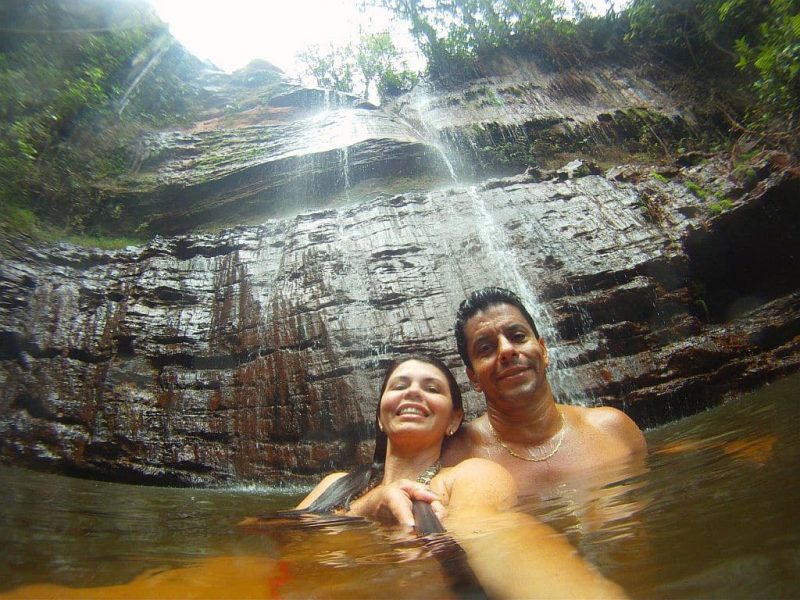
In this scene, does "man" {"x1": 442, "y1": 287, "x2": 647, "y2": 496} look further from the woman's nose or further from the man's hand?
the man's hand

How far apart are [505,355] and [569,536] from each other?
4.41 ft

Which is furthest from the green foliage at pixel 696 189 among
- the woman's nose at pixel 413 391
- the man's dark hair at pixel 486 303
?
the woman's nose at pixel 413 391

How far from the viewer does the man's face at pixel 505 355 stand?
2.70m

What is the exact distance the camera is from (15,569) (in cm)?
144

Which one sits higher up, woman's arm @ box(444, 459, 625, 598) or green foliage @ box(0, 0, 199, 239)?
green foliage @ box(0, 0, 199, 239)

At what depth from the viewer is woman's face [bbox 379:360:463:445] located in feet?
8.42

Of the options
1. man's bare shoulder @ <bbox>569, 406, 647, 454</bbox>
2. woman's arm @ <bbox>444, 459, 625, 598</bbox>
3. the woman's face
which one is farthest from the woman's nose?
man's bare shoulder @ <bbox>569, 406, 647, 454</bbox>

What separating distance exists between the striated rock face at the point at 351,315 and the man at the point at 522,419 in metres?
2.85

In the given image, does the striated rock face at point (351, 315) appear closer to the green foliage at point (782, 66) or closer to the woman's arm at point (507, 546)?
the green foliage at point (782, 66)

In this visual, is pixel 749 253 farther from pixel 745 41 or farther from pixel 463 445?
pixel 463 445

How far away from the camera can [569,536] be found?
1.43m

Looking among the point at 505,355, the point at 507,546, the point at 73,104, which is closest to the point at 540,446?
the point at 505,355

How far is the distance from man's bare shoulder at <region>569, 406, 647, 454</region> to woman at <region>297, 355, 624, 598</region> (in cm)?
Answer: 82

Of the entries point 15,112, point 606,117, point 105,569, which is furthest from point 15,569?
point 606,117
